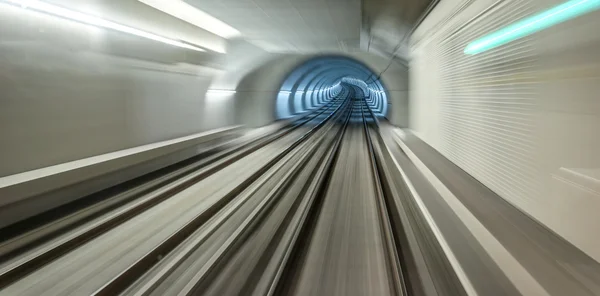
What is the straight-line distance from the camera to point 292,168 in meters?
10.5

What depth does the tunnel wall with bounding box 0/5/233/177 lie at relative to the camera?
6.25 meters

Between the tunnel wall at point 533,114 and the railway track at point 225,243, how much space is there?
1.29 m

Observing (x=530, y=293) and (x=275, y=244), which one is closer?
(x=530, y=293)

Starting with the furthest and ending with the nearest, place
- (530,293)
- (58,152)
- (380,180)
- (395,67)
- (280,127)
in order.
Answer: (280,127) < (395,67) < (380,180) < (58,152) < (530,293)

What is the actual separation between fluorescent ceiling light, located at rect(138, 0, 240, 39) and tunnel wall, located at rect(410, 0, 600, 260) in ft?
15.6

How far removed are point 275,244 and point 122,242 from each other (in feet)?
5.70

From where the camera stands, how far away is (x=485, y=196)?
5.98 m

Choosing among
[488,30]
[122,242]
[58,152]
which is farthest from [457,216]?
[58,152]

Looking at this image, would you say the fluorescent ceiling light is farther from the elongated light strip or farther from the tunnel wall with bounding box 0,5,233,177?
the elongated light strip

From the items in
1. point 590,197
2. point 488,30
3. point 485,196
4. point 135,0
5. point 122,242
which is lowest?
point 122,242

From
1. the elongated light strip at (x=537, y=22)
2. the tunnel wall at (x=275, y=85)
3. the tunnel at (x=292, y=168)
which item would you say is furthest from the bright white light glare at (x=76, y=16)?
the tunnel wall at (x=275, y=85)

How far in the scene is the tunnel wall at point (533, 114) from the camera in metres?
3.34

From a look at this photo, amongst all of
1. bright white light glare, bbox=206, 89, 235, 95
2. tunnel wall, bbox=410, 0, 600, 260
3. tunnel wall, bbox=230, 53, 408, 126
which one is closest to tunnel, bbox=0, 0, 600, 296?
tunnel wall, bbox=410, 0, 600, 260

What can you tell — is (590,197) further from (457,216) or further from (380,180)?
(380,180)
